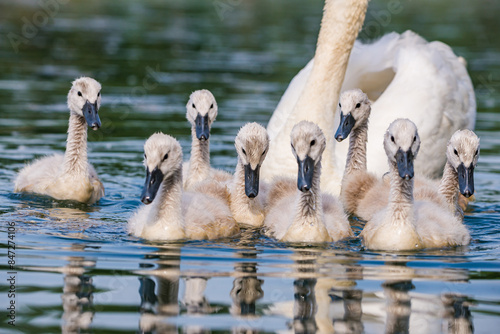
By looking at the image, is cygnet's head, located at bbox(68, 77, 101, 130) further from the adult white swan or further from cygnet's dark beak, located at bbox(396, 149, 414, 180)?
cygnet's dark beak, located at bbox(396, 149, 414, 180)

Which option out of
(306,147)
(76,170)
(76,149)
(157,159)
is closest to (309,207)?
(306,147)

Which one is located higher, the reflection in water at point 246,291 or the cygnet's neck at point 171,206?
the cygnet's neck at point 171,206

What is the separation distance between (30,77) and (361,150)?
36.3 feet

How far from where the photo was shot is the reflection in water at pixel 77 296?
6176mm

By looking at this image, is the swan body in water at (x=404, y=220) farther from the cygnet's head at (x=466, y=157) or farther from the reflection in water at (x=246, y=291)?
the reflection in water at (x=246, y=291)

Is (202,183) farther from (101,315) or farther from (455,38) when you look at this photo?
(455,38)

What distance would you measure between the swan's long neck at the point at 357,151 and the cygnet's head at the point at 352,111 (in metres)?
0.08

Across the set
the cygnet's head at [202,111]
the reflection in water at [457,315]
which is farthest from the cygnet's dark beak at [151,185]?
the reflection in water at [457,315]

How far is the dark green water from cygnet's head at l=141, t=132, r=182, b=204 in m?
0.54

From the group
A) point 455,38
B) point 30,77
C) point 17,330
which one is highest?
point 455,38

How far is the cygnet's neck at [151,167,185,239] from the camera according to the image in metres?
8.66

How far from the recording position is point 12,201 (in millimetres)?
10430

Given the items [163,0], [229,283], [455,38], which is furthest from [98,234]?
[163,0]

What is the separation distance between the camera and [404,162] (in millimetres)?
8367
